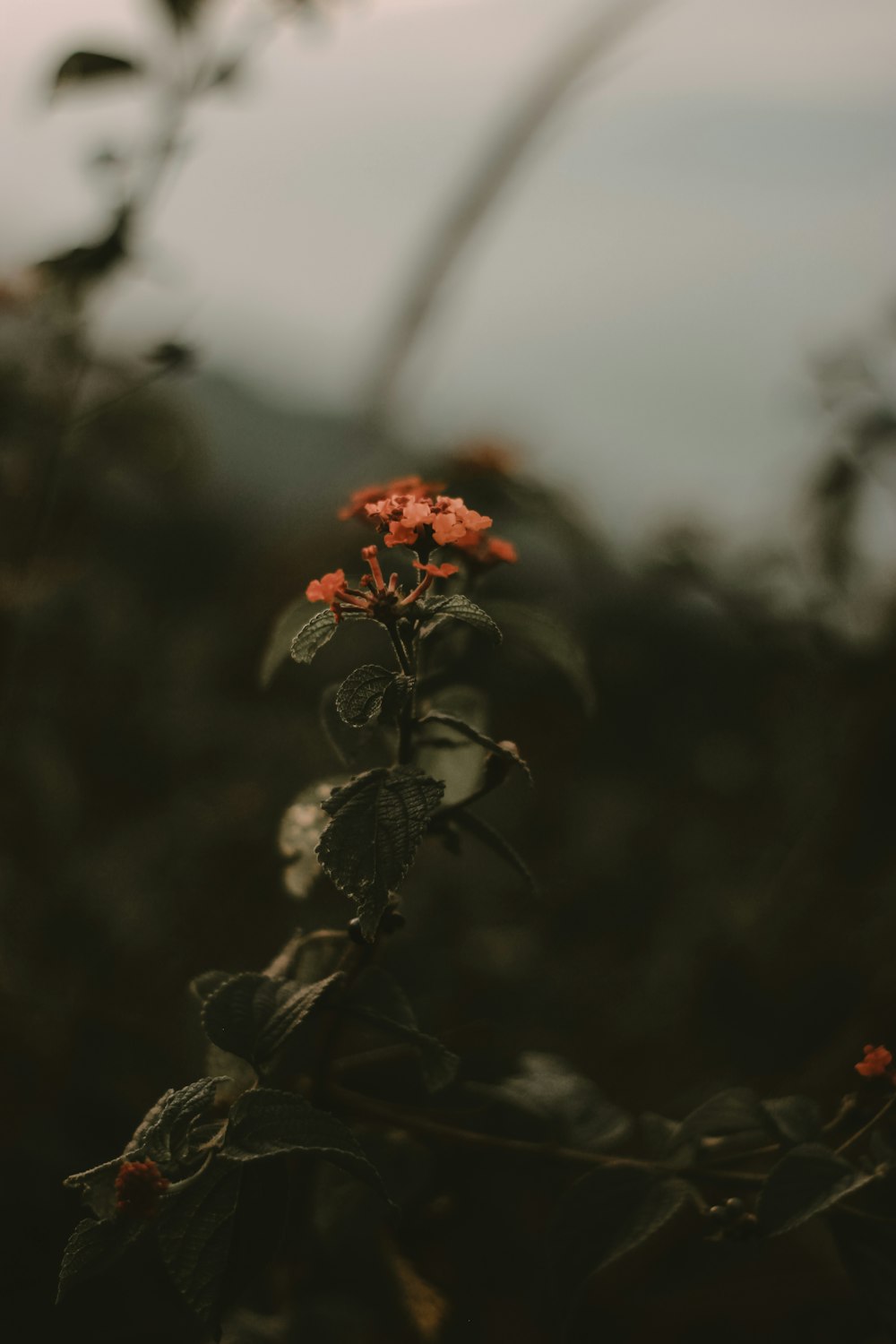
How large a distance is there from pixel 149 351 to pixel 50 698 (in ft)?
2.53

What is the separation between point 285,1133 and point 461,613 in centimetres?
24

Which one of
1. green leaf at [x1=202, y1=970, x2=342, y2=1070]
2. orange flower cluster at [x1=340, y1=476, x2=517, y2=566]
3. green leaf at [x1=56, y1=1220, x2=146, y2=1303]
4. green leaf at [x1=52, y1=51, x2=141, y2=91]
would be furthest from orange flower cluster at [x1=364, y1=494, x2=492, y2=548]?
green leaf at [x1=52, y1=51, x2=141, y2=91]

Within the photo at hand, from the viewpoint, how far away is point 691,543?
54.4 inches

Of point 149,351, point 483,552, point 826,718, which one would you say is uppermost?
point 149,351

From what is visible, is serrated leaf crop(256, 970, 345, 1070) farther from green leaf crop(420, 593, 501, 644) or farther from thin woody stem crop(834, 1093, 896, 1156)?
thin woody stem crop(834, 1093, 896, 1156)

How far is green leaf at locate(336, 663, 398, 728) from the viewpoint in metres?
0.48

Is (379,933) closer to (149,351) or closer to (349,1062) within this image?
(349,1062)

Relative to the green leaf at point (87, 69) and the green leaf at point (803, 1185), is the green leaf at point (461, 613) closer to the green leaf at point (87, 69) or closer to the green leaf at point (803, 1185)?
the green leaf at point (803, 1185)

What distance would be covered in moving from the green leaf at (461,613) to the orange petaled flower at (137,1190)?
27cm

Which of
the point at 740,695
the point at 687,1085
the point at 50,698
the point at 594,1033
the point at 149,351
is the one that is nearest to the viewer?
the point at 149,351

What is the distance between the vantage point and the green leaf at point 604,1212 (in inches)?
21.8

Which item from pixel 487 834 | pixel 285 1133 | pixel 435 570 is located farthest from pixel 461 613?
pixel 285 1133

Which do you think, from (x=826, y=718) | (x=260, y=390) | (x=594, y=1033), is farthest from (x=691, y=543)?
(x=260, y=390)

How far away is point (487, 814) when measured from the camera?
51.1 inches
